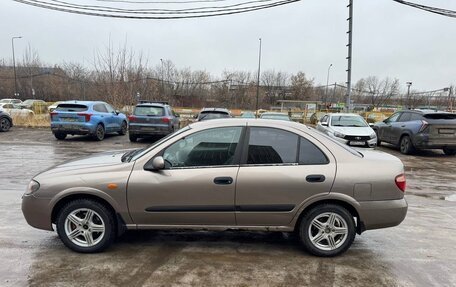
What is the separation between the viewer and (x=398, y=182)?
395 cm

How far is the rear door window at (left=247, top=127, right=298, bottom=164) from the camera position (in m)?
3.95

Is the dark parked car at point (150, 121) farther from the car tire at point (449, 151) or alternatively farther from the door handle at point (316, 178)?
the door handle at point (316, 178)

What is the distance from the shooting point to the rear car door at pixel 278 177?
3844 millimetres

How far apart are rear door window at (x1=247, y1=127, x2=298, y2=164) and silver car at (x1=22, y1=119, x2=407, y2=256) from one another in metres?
0.01

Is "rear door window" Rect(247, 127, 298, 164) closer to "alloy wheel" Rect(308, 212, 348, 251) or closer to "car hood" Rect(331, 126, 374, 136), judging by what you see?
"alloy wheel" Rect(308, 212, 348, 251)

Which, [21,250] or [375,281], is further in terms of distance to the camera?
[21,250]

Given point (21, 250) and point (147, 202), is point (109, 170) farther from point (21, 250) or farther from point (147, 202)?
point (21, 250)

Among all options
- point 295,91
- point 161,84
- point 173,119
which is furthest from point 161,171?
point 295,91

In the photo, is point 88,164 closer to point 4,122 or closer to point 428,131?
point 428,131

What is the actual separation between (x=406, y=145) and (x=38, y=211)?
12847mm

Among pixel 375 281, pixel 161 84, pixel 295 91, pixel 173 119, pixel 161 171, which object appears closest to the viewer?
pixel 375 281

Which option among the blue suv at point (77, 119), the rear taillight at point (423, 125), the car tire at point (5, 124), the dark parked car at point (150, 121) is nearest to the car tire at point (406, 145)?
the rear taillight at point (423, 125)

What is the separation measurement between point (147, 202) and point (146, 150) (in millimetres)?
596

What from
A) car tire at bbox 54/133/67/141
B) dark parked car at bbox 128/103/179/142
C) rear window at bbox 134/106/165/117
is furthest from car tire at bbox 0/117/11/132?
rear window at bbox 134/106/165/117
